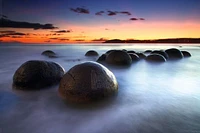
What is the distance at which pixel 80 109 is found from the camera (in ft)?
10.8

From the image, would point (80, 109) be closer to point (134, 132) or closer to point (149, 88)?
point (134, 132)

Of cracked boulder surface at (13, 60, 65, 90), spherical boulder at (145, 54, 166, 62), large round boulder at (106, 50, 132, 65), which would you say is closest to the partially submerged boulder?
spherical boulder at (145, 54, 166, 62)

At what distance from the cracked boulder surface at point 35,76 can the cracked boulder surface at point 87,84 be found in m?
0.79

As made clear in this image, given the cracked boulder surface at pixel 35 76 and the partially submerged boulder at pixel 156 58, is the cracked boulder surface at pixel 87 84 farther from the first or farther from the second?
the partially submerged boulder at pixel 156 58

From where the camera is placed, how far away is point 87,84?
3580mm

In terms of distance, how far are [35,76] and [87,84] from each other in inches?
58.3

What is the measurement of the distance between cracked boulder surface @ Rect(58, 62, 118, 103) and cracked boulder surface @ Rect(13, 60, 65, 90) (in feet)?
2.61

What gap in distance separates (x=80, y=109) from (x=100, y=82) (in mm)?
664

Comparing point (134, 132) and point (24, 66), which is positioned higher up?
point (24, 66)

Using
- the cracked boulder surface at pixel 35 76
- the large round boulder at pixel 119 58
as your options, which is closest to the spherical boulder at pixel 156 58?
the large round boulder at pixel 119 58

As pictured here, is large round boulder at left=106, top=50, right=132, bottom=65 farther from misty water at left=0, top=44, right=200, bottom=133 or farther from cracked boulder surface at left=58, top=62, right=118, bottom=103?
cracked boulder surface at left=58, top=62, right=118, bottom=103

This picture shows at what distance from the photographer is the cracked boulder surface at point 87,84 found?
3.56m

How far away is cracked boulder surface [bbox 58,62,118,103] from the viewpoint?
356cm

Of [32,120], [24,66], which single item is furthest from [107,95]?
[24,66]
